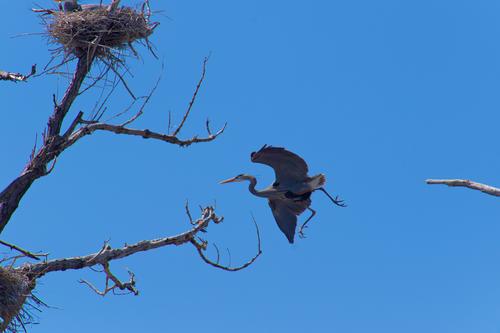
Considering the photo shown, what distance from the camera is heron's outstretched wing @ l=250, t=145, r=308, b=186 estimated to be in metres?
11.5

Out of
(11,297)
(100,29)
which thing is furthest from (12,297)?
(100,29)

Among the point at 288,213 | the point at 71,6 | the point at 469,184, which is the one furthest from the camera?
the point at 288,213

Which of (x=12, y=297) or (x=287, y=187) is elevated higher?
(x=287, y=187)

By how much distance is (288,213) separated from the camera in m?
12.7

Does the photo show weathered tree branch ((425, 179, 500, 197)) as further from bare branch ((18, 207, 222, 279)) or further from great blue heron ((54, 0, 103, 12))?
great blue heron ((54, 0, 103, 12))

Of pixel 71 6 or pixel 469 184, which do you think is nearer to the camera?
pixel 469 184

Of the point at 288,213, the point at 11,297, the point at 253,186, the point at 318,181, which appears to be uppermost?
the point at 253,186

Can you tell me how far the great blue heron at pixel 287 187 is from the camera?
460 inches

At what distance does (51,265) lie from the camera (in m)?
8.73

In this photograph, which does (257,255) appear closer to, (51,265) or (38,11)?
(51,265)

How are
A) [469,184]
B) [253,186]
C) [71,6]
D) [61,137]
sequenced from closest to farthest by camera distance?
[469,184] < [61,137] < [71,6] < [253,186]

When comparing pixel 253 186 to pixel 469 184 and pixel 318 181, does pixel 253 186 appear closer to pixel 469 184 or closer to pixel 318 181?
pixel 318 181

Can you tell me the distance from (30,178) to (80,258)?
37.1 inches

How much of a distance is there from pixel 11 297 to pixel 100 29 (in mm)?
3031
